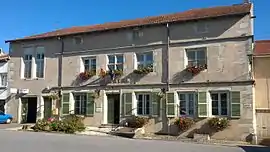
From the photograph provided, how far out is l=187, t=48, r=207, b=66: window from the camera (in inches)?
750

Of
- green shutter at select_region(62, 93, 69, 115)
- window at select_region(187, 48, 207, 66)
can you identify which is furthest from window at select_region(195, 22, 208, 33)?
green shutter at select_region(62, 93, 69, 115)

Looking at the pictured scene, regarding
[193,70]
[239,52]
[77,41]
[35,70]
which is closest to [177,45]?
[193,70]

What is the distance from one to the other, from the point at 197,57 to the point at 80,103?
8231 millimetres

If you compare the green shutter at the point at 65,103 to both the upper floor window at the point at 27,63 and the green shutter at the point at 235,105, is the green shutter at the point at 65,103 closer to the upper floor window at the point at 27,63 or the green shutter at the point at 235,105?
the upper floor window at the point at 27,63

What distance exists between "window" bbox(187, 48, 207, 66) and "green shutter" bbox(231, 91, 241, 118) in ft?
7.98

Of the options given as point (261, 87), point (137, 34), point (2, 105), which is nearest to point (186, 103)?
point (261, 87)

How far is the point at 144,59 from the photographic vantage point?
20.8 m

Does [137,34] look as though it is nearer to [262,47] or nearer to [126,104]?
[126,104]

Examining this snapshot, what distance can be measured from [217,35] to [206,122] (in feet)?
15.5

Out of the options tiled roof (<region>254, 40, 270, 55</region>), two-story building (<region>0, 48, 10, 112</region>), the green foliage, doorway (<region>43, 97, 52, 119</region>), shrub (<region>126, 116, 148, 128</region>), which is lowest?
the green foliage

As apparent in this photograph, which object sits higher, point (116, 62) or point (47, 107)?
point (116, 62)

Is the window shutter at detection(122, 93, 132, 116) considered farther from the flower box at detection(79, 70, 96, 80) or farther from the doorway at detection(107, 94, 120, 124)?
the flower box at detection(79, 70, 96, 80)

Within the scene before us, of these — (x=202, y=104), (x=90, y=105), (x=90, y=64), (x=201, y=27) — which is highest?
(x=201, y=27)

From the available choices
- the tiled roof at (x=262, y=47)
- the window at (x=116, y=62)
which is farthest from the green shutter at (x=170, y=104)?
the tiled roof at (x=262, y=47)
